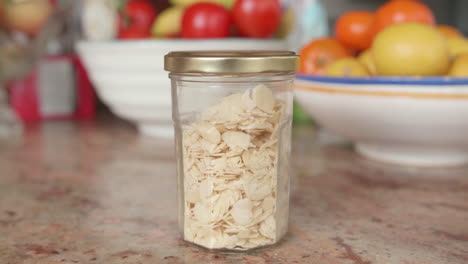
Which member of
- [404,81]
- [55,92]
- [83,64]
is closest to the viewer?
[404,81]

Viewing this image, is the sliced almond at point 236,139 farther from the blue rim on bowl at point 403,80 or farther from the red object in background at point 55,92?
the red object in background at point 55,92

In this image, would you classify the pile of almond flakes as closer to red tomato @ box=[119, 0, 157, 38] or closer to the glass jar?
the glass jar

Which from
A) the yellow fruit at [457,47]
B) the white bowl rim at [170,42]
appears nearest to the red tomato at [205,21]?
the white bowl rim at [170,42]

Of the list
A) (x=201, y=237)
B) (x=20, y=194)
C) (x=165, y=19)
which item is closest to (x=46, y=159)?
(x=20, y=194)

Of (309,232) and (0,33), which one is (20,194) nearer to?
(309,232)

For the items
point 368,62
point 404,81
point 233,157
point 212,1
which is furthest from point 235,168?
point 212,1

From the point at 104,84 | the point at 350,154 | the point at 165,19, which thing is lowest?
the point at 350,154

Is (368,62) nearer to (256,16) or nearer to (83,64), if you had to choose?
(256,16)
